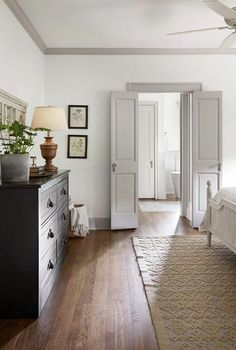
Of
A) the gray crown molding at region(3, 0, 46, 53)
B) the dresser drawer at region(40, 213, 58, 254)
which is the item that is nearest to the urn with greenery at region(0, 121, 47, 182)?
the dresser drawer at region(40, 213, 58, 254)

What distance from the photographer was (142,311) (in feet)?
8.40

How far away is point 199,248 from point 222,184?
1.65 meters

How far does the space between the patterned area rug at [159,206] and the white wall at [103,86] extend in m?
1.86

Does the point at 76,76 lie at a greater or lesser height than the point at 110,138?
greater

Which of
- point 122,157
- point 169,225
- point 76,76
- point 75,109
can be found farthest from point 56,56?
point 169,225

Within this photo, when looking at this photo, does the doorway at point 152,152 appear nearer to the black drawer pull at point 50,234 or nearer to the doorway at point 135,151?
the doorway at point 135,151

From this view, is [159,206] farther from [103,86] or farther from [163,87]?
[103,86]

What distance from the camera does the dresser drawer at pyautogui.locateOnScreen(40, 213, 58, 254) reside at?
2.61m

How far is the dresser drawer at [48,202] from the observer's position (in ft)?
8.59

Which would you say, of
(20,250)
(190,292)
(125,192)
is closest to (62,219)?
(20,250)

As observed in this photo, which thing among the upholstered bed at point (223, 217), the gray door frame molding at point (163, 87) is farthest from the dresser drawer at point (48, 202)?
the gray door frame molding at point (163, 87)

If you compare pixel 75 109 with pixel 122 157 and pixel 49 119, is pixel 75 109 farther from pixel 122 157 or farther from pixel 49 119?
pixel 49 119

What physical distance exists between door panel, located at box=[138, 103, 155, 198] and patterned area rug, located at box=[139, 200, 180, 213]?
466 mm

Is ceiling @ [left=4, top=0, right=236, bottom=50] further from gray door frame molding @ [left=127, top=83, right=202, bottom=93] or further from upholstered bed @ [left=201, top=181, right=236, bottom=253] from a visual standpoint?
upholstered bed @ [left=201, top=181, right=236, bottom=253]
